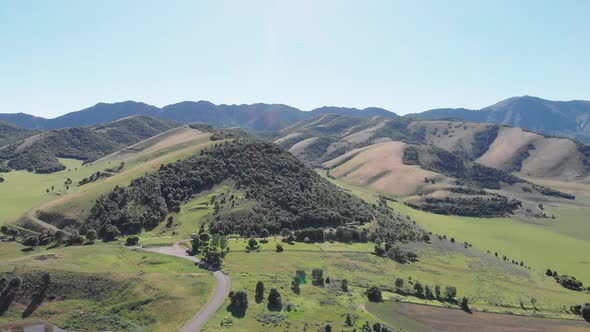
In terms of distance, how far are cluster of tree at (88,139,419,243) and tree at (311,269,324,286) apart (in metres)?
44.2

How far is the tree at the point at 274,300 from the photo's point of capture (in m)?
85.0

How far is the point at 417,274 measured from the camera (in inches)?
4729

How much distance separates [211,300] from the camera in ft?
280

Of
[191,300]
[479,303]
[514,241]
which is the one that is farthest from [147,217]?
[514,241]

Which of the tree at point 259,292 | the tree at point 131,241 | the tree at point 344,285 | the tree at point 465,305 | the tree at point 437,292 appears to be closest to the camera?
the tree at point 259,292

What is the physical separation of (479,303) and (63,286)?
9874 centimetres

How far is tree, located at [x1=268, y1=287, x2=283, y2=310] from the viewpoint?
85.0 m

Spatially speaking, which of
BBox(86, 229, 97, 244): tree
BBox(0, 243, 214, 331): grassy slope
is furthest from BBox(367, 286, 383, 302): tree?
BBox(86, 229, 97, 244): tree

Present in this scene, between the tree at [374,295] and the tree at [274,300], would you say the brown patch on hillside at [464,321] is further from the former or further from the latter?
the tree at [274,300]

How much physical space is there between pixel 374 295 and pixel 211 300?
38573 mm

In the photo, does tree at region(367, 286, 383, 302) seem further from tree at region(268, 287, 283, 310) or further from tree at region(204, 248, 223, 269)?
tree at region(204, 248, 223, 269)

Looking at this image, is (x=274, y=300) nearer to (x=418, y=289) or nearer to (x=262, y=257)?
(x=262, y=257)

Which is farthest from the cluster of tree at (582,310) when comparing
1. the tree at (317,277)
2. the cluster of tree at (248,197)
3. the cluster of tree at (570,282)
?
the tree at (317,277)

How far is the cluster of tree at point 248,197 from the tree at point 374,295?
57.4 metres
